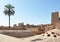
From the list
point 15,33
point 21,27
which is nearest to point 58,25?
point 15,33

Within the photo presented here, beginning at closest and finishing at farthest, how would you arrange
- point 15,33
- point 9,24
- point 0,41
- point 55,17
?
point 0,41, point 15,33, point 55,17, point 9,24

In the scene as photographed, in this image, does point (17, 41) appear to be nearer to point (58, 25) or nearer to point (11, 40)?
point (11, 40)

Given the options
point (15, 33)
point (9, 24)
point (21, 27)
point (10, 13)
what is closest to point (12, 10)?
point (10, 13)

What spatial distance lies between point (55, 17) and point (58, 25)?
17.4 feet

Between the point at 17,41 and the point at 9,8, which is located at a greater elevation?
the point at 9,8

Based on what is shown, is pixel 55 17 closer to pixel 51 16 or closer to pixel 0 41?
pixel 51 16

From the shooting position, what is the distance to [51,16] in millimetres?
33031

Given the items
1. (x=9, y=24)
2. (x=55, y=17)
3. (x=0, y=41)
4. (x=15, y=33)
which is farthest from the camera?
(x=9, y=24)

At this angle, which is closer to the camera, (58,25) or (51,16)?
(58,25)

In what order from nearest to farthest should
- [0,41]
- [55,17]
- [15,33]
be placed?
[0,41] < [15,33] < [55,17]

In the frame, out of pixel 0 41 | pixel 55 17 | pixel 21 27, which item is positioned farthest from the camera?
pixel 21 27

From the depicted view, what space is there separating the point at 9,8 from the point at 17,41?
84.3 feet

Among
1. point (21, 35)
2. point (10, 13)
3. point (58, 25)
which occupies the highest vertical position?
point (10, 13)

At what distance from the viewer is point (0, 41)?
12.8 m
